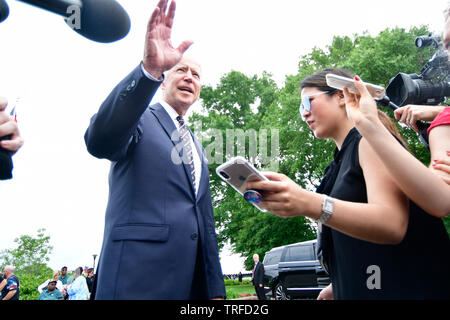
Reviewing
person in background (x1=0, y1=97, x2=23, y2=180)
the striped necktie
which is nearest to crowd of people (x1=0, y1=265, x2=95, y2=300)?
the striped necktie

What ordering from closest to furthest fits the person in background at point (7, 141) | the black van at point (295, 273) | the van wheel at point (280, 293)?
the person in background at point (7, 141) → the black van at point (295, 273) → the van wheel at point (280, 293)

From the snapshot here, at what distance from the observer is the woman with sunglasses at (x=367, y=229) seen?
134 cm

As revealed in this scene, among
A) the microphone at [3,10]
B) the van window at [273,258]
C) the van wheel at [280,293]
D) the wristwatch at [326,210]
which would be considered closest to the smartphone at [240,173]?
the wristwatch at [326,210]

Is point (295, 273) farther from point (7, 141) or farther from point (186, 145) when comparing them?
point (7, 141)

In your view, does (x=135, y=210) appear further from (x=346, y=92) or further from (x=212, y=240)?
(x=346, y=92)

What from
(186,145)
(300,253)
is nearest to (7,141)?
(186,145)

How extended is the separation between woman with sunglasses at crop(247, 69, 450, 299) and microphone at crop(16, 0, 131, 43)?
1.03 meters

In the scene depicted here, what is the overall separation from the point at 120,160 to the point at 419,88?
239 centimetres

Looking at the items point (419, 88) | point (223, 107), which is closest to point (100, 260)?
point (419, 88)

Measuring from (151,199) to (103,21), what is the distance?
0.93m

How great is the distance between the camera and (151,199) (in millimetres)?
1799

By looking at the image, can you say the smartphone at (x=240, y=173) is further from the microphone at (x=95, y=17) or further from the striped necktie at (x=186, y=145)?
the microphone at (x=95, y=17)

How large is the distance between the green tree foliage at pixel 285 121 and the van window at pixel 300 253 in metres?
4.18

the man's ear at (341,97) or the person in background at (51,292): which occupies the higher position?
the man's ear at (341,97)
